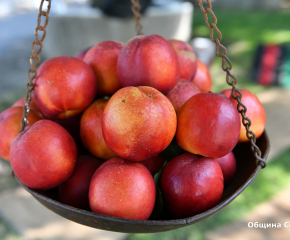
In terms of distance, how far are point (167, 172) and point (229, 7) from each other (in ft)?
25.7

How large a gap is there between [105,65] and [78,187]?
0.40m

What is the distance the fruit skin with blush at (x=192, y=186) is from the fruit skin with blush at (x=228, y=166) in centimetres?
9

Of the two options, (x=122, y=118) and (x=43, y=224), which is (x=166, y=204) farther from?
(x=43, y=224)

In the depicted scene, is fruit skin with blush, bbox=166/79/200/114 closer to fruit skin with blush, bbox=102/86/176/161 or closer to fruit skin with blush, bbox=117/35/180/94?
fruit skin with blush, bbox=117/35/180/94

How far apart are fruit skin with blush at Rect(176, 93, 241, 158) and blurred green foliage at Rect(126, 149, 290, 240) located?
3.75ft

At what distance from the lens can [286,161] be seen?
7.36ft

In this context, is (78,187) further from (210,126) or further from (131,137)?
(210,126)

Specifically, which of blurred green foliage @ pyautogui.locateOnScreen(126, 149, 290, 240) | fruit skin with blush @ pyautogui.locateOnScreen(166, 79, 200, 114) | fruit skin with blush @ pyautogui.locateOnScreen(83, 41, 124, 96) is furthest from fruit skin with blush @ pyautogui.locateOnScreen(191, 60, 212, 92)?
blurred green foliage @ pyautogui.locateOnScreen(126, 149, 290, 240)

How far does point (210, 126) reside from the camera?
700 millimetres

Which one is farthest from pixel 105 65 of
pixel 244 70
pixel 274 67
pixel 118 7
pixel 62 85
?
pixel 244 70

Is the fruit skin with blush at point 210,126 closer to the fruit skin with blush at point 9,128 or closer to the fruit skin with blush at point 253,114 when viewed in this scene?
the fruit skin with blush at point 253,114

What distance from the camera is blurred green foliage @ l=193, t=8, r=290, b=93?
3709mm

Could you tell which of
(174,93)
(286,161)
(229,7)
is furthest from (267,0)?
(174,93)

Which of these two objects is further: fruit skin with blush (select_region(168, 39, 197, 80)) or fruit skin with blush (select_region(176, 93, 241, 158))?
fruit skin with blush (select_region(168, 39, 197, 80))
